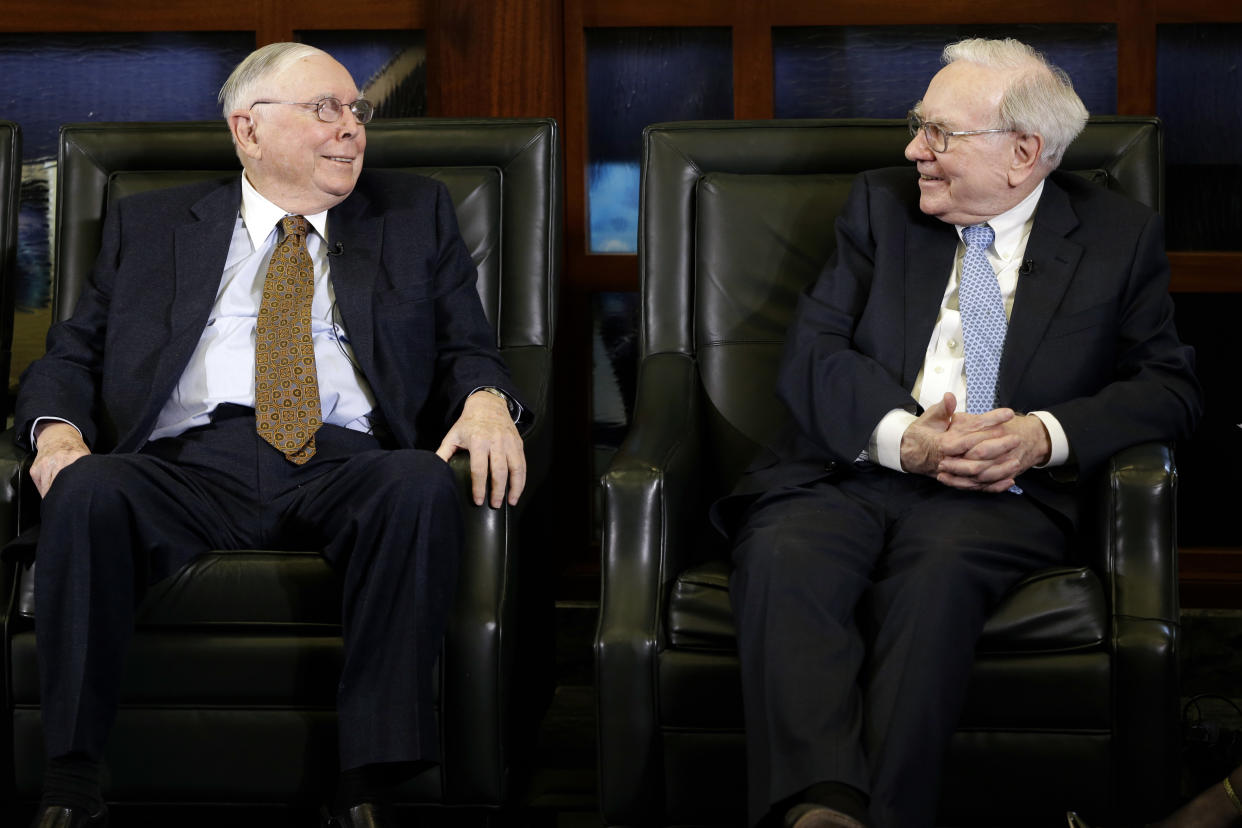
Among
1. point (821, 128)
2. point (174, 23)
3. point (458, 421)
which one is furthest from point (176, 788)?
point (174, 23)

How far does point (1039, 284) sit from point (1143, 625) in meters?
0.56

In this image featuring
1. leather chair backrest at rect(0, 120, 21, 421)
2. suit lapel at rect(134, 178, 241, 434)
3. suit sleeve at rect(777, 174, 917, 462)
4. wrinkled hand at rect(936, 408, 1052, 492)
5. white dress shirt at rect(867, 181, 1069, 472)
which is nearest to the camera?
wrinkled hand at rect(936, 408, 1052, 492)

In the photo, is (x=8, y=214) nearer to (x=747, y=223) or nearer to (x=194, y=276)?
(x=194, y=276)

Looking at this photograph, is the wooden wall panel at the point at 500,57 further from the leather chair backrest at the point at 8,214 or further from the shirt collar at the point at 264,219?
the leather chair backrest at the point at 8,214

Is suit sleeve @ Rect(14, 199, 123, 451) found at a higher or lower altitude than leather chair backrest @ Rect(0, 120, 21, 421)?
lower

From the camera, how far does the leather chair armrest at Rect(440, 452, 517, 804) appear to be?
2068 mm

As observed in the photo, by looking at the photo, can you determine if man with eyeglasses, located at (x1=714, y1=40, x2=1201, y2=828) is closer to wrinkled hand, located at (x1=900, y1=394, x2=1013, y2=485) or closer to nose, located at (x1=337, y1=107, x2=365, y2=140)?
wrinkled hand, located at (x1=900, y1=394, x2=1013, y2=485)

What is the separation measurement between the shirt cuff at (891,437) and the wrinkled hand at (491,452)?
1.72 ft

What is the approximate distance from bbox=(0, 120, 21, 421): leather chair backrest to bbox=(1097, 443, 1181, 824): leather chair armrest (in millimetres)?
1859

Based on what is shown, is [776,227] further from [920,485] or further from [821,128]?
[920,485]

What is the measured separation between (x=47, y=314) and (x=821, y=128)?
5.82ft

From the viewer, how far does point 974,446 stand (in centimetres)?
201

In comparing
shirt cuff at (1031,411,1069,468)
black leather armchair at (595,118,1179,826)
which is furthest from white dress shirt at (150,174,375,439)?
shirt cuff at (1031,411,1069,468)

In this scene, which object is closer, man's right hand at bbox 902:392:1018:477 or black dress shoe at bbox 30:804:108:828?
black dress shoe at bbox 30:804:108:828
